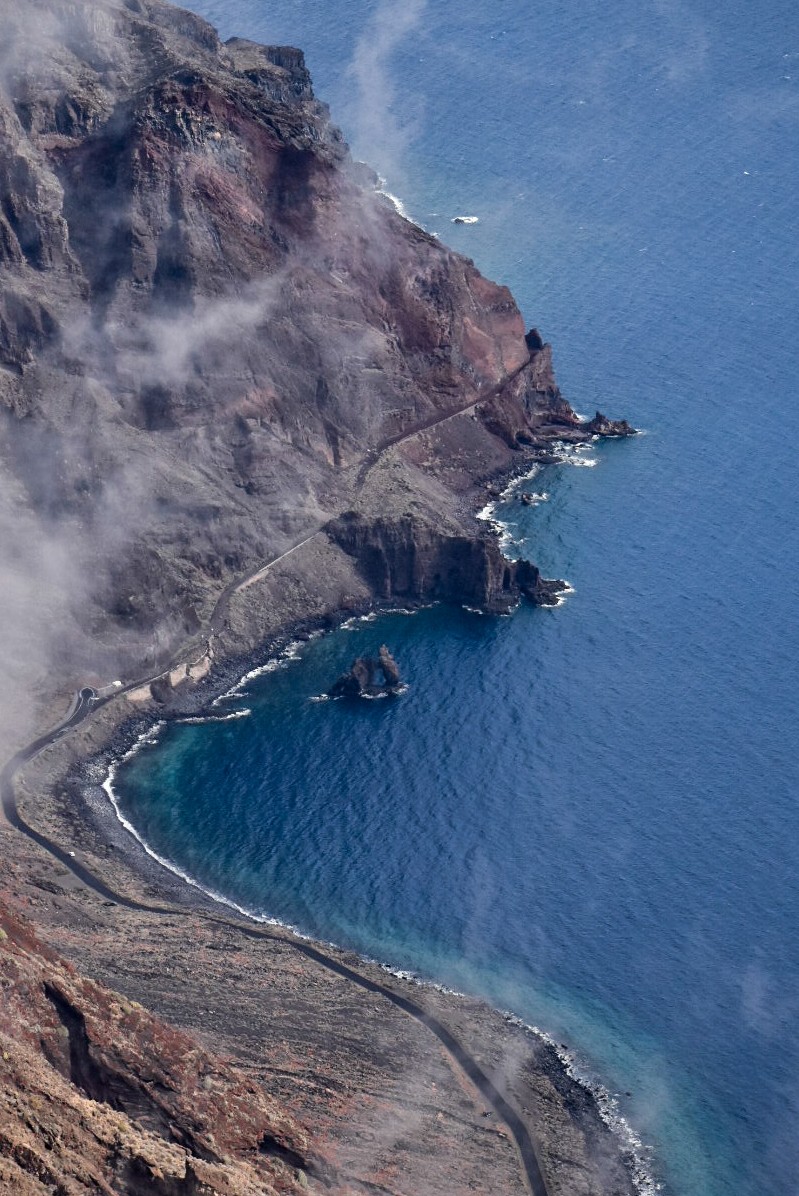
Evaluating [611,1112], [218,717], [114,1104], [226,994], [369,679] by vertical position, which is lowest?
[114,1104]

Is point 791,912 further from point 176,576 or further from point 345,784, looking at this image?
point 176,576

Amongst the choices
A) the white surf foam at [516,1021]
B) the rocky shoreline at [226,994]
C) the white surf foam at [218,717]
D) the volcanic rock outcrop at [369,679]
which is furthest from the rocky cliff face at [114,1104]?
the volcanic rock outcrop at [369,679]

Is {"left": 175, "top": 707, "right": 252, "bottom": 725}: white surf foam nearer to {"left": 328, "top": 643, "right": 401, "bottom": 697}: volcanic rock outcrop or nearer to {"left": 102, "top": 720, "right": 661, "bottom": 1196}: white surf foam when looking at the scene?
{"left": 102, "top": 720, "right": 661, "bottom": 1196}: white surf foam

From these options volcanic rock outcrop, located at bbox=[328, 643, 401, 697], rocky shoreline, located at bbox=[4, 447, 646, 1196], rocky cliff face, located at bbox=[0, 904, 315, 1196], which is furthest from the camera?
volcanic rock outcrop, located at bbox=[328, 643, 401, 697]

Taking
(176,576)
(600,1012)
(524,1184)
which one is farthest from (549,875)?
(176,576)

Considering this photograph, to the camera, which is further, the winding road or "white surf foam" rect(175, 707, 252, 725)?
"white surf foam" rect(175, 707, 252, 725)

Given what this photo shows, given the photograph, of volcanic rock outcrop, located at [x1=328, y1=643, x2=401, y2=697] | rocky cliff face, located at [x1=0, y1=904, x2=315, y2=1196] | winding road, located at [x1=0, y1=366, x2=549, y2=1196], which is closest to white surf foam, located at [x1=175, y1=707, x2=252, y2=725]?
winding road, located at [x1=0, y1=366, x2=549, y2=1196]

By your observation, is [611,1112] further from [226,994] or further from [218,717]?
[218,717]

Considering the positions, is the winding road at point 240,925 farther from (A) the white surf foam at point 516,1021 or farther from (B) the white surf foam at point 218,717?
(B) the white surf foam at point 218,717

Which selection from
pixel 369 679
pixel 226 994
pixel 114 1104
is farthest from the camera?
pixel 369 679

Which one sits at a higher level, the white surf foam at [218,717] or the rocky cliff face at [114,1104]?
the white surf foam at [218,717]

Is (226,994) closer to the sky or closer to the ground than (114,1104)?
closer to the sky

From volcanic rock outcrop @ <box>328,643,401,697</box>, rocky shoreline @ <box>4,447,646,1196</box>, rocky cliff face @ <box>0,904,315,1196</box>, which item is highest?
volcanic rock outcrop @ <box>328,643,401,697</box>

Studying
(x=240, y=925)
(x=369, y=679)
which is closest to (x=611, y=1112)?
(x=240, y=925)
